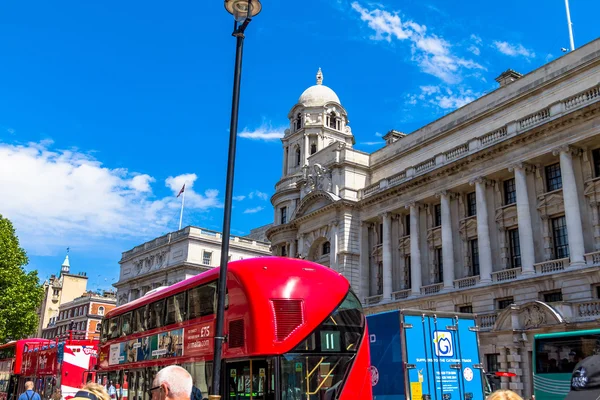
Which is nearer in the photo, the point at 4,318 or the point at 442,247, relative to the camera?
the point at 442,247

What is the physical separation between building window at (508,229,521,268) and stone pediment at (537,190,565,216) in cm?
213

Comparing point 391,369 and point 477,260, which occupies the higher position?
point 477,260

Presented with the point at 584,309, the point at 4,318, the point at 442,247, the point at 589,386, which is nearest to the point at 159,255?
the point at 4,318

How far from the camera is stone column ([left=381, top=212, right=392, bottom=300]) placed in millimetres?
37344

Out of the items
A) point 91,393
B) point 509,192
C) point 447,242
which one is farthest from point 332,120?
point 91,393

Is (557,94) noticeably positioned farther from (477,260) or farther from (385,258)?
(385,258)

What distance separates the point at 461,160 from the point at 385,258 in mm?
8855

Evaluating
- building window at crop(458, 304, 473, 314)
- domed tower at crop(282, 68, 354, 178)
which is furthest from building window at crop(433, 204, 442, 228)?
domed tower at crop(282, 68, 354, 178)

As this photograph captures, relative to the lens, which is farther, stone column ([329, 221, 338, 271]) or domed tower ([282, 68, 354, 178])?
domed tower ([282, 68, 354, 178])

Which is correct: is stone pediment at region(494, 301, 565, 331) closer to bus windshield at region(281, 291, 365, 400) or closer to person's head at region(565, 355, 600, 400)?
bus windshield at region(281, 291, 365, 400)

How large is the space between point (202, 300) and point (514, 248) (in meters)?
22.0

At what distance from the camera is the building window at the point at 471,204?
3375cm

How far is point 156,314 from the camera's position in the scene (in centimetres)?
1595

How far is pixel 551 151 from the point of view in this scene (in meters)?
28.4
